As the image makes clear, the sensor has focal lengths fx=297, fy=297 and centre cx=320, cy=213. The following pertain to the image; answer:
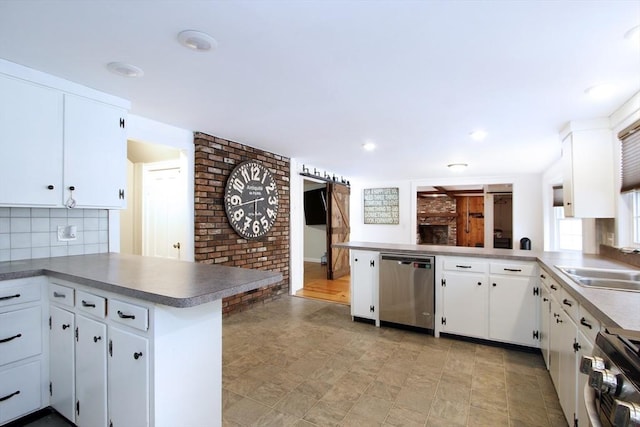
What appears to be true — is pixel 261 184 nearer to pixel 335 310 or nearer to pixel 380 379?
pixel 335 310

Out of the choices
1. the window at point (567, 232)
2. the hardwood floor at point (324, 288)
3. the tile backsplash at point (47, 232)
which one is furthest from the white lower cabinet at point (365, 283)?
the window at point (567, 232)

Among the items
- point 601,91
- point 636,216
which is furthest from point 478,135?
point 636,216

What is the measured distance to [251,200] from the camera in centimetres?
411

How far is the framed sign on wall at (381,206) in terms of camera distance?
7582 millimetres

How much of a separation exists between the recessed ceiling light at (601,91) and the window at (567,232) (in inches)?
125

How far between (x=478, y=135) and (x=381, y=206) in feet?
14.2

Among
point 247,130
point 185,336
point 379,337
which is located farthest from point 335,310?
point 185,336

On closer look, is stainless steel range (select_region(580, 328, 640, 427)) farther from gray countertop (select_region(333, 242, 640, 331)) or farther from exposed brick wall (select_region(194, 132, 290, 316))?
exposed brick wall (select_region(194, 132, 290, 316))

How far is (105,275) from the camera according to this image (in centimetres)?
166

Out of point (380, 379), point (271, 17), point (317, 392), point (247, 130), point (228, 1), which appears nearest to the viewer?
point (228, 1)

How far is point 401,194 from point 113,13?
679 cm

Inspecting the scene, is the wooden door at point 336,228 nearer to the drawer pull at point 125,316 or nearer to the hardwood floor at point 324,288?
the hardwood floor at point 324,288

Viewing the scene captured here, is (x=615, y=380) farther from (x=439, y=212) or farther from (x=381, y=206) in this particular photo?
(x=439, y=212)

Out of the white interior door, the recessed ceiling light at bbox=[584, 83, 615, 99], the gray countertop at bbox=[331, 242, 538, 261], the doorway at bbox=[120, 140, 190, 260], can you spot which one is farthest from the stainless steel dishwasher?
the white interior door
